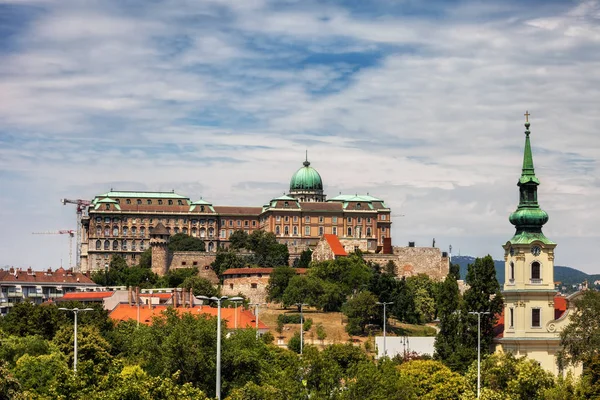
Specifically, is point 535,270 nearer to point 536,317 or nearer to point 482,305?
point 536,317

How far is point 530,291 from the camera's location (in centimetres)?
11375

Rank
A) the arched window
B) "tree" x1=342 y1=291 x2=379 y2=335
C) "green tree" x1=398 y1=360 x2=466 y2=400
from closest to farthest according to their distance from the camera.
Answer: "green tree" x1=398 y1=360 x2=466 y2=400
the arched window
"tree" x1=342 y1=291 x2=379 y2=335

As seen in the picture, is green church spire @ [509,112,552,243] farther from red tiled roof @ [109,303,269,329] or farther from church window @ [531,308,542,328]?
red tiled roof @ [109,303,269,329]

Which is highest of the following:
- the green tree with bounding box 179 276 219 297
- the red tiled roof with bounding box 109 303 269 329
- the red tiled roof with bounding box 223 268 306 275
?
the red tiled roof with bounding box 223 268 306 275

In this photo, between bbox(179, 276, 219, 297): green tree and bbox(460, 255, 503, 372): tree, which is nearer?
bbox(460, 255, 503, 372): tree

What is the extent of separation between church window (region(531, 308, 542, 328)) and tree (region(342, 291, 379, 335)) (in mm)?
40634

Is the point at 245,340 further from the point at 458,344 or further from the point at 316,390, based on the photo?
the point at 458,344

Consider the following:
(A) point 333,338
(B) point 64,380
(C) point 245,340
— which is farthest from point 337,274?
(B) point 64,380

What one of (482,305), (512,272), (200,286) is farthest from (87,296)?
(512,272)

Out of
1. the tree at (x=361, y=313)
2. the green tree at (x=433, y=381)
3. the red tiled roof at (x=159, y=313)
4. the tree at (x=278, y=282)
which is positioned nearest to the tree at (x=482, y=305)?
the green tree at (x=433, y=381)

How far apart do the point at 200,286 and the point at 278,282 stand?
11910mm

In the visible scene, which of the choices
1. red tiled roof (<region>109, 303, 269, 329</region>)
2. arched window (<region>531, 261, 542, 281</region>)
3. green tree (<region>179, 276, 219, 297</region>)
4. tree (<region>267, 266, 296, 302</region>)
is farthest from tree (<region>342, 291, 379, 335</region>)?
arched window (<region>531, 261, 542, 281</region>)

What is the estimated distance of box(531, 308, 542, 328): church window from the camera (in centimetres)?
11350

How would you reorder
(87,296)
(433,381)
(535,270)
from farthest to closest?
(87,296) → (535,270) → (433,381)
